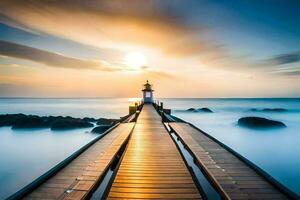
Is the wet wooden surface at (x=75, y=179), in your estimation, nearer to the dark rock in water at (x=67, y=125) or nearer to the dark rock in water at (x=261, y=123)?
the dark rock in water at (x=67, y=125)

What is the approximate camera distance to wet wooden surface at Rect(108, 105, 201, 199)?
4.82m

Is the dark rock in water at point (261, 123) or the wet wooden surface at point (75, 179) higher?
the wet wooden surface at point (75, 179)

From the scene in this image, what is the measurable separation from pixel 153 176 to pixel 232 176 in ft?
7.32

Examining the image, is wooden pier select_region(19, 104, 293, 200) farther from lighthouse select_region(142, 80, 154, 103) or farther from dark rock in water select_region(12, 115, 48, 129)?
lighthouse select_region(142, 80, 154, 103)

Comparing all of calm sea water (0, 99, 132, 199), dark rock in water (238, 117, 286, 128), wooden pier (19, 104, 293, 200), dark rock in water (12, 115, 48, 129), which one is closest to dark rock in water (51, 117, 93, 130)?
calm sea water (0, 99, 132, 199)

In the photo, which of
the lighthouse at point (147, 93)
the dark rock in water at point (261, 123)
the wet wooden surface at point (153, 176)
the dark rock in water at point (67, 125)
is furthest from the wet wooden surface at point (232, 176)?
the lighthouse at point (147, 93)

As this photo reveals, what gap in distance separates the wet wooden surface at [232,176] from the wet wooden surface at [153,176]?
730mm

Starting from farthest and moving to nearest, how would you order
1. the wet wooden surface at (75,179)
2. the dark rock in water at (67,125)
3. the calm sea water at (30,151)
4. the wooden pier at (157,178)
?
the dark rock in water at (67,125) → the calm sea water at (30,151) → the wooden pier at (157,178) → the wet wooden surface at (75,179)

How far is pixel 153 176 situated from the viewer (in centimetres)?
582

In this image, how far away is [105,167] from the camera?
19.2 feet

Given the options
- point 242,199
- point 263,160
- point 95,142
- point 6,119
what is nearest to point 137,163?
point 242,199

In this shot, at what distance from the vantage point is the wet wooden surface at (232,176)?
193 inches

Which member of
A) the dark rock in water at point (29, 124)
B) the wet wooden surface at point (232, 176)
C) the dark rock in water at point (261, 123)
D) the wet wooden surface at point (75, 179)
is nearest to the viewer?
the wet wooden surface at point (75, 179)

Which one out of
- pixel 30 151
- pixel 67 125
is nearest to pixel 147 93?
pixel 67 125
